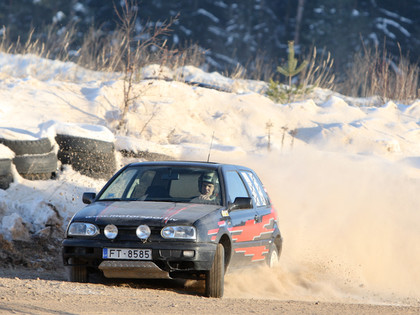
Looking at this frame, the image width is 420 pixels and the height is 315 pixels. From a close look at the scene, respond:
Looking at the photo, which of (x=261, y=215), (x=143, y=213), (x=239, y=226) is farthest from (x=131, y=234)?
(x=261, y=215)

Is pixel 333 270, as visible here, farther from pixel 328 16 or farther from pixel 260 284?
pixel 328 16

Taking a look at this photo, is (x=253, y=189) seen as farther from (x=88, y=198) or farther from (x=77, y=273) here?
(x=77, y=273)

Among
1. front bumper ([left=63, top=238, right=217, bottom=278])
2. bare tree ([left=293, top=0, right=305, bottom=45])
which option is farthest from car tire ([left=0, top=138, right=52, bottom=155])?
bare tree ([left=293, top=0, right=305, bottom=45])

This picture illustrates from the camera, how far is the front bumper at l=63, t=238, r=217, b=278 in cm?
762

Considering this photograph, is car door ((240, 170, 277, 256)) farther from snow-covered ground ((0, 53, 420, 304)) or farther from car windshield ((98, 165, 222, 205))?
car windshield ((98, 165, 222, 205))

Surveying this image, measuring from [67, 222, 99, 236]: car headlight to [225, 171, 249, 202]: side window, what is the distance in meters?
1.64

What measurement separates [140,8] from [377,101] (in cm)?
2616

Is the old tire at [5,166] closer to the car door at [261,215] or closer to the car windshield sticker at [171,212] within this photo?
the car door at [261,215]

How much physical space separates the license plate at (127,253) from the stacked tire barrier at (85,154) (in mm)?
5521

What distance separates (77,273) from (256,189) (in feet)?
9.04

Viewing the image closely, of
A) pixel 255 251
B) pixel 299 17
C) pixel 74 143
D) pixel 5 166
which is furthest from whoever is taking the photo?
pixel 299 17

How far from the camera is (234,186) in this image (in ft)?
29.9

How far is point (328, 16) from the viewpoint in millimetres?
49719

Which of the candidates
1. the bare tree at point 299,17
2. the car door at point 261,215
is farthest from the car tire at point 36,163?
the bare tree at point 299,17
